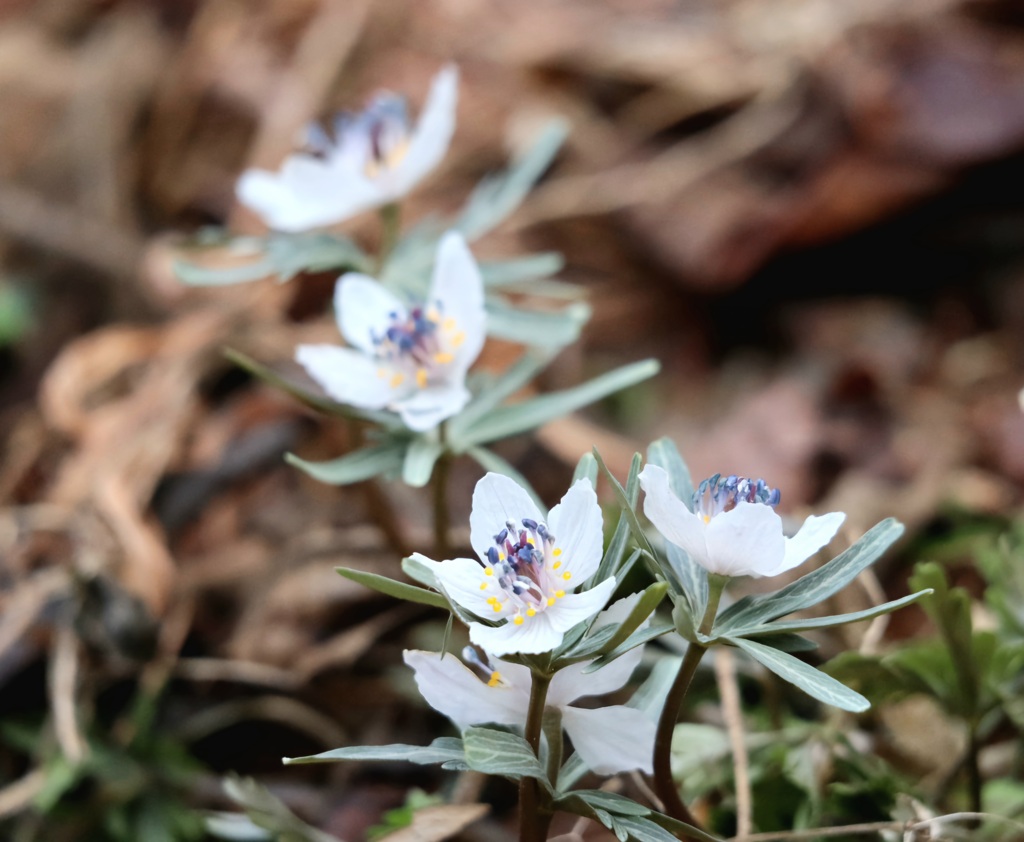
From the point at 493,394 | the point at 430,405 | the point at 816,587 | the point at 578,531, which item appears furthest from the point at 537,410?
the point at 816,587

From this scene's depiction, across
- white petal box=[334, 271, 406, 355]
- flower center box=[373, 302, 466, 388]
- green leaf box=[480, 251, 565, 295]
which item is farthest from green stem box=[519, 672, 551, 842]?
green leaf box=[480, 251, 565, 295]

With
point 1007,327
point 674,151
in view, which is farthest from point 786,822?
point 674,151

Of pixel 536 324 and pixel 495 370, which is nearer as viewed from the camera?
pixel 536 324

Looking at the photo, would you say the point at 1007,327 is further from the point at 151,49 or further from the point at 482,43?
the point at 151,49

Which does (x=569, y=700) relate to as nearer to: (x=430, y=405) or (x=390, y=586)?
(x=390, y=586)

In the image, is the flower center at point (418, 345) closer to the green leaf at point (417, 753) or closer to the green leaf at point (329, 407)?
the green leaf at point (329, 407)

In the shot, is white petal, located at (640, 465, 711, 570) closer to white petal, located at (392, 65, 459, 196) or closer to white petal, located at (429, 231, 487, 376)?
white petal, located at (429, 231, 487, 376)
